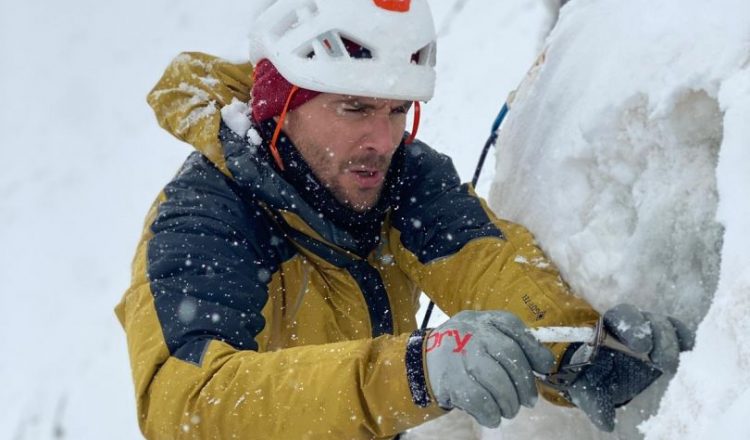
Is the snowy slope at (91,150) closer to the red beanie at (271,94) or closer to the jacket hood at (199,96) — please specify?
the jacket hood at (199,96)

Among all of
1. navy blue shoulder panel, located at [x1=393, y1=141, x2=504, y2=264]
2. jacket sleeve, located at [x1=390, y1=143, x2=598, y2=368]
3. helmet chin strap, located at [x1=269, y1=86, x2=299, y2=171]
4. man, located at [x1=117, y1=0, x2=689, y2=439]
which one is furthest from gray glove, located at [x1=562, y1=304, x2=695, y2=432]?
helmet chin strap, located at [x1=269, y1=86, x2=299, y2=171]

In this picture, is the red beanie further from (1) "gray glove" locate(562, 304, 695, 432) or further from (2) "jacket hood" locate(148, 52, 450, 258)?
(1) "gray glove" locate(562, 304, 695, 432)

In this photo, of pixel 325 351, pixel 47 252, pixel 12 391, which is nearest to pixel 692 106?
pixel 325 351

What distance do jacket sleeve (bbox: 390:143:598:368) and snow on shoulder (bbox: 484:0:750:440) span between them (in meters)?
→ 0.11

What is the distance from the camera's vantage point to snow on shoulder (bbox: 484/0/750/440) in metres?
1.66

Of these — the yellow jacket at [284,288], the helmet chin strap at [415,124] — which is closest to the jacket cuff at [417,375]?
the yellow jacket at [284,288]

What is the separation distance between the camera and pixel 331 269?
2.76m

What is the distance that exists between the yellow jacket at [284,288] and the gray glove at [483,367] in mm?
70

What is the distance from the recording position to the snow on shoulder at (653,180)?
1662 millimetres

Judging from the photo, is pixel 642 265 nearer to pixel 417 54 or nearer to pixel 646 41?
pixel 646 41

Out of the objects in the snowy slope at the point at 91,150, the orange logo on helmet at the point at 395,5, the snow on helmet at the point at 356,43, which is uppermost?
the orange logo on helmet at the point at 395,5

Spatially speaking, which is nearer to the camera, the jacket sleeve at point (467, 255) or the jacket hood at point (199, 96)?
the jacket sleeve at point (467, 255)

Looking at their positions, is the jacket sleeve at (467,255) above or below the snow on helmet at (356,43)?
below

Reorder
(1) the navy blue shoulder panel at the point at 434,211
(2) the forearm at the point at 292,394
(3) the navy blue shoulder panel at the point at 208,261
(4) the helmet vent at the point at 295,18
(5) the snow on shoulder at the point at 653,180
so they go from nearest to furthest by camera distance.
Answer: (5) the snow on shoulder at the point at 653,180 < (2) the forearm at the point at 292,394 < (3) the navy blue shoulder panel at the point at 208,261 < (4) the helmet vent at the point at 295,18 < (1) the navy blue shoulder panel at the point at 434,211
